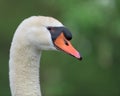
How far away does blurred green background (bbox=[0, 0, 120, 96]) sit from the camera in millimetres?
6074

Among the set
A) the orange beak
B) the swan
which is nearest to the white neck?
the swan

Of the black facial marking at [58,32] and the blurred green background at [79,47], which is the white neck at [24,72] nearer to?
the black facial marking at [58,32]

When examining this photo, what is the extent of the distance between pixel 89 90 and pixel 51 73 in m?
0.40

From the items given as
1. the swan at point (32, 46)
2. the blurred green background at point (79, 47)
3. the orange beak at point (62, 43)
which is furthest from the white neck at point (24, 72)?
the blurred green background at point (79, 47)

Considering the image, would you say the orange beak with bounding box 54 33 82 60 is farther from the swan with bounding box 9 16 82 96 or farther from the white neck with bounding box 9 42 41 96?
the white neck with bounding box 9 42 41 96

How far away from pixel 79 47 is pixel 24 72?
111 inches

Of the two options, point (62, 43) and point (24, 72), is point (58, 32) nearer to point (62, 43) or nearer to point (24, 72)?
point (62, 43)

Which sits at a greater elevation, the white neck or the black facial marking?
the black facial marking

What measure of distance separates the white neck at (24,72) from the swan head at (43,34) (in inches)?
3.0

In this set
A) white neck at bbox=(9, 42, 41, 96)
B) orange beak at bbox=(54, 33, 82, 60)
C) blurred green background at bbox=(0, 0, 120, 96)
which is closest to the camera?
orange beak at bbox=(54, 33, 82, 60)

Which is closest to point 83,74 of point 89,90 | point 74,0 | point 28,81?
point 89,90

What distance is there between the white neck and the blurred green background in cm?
163

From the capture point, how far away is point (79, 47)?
6.87 m

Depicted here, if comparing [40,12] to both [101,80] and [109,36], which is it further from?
[109,36]
